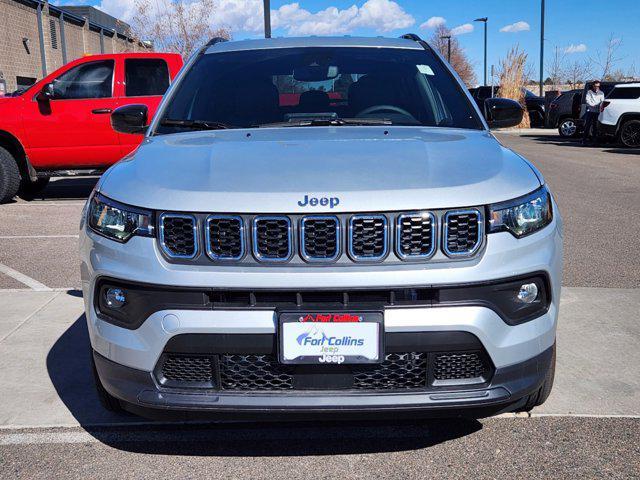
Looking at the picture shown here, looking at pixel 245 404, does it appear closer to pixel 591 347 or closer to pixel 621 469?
pixel 621 469

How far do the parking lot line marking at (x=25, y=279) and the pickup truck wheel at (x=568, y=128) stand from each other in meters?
21.3

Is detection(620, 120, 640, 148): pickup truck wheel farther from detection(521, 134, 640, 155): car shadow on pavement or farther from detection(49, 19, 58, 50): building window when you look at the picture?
detection(49, 19, 58, 50): building window

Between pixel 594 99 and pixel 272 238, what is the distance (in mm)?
20888

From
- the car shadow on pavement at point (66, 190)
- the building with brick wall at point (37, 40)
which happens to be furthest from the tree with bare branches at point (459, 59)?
the car shadow on pavement at point (66, 190)

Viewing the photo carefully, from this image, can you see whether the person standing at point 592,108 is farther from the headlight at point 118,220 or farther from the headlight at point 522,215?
the headlight at point 118,220

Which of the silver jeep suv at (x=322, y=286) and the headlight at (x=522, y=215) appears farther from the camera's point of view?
the headlight at (x=522, y=215)

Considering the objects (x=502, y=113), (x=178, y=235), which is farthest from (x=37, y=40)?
(x=178, y=235)

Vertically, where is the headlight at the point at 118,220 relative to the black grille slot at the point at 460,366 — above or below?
above

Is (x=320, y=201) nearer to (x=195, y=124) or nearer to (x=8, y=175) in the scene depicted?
(x=195, y=124)

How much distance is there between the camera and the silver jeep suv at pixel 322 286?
8.09ft

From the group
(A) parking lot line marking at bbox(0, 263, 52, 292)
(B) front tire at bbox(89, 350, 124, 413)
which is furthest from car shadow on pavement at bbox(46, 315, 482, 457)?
(A) parking lot line marking at bbox(0, 263, 52, 292)

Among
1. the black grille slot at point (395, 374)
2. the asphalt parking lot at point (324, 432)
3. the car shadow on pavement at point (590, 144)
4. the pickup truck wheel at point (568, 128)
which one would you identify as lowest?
the car shadow on pavement at point (590, 144)

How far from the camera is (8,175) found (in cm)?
1014

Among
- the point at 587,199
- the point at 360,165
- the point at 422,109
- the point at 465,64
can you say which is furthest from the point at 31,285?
the point at 465,64
